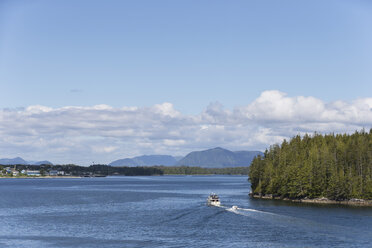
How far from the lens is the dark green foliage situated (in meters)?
152

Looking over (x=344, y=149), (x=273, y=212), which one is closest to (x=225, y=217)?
(x=273, y=212)

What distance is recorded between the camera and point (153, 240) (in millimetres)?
85438

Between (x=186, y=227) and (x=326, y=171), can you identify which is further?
(x=326, y=171)

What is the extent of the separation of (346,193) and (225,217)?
56443 mm

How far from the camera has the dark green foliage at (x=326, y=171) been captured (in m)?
152

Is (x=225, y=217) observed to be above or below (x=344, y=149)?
below

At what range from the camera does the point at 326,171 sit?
159125 mm

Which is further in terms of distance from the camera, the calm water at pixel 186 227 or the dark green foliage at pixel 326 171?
the dark green foliage at pixel 326 171

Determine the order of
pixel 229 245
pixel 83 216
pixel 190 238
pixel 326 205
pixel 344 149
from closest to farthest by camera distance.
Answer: pixel 229 245
pixel 190 238
pixel 83 216
pixel 326 205
pixel 344 149

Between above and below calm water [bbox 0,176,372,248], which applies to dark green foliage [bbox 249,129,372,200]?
above

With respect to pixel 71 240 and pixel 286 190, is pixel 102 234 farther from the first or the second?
pixel 286 190

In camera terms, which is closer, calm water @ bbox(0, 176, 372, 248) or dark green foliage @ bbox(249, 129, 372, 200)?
calm water @ bbox(0, 176, 372, 248)

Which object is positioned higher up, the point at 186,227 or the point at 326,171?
the point at 326,171

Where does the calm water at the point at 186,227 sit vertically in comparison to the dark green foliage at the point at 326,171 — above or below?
below
